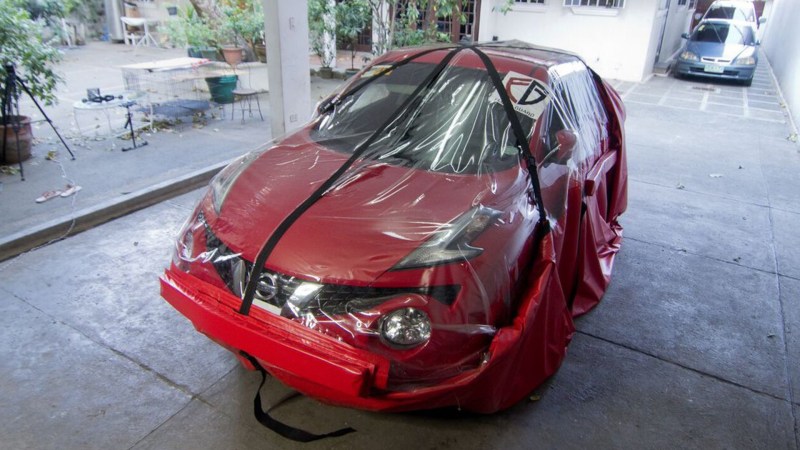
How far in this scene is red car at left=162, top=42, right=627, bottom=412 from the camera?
6.05ft

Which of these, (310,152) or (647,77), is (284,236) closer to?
(310,152)

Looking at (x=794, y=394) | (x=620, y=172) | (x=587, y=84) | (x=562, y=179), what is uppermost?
(x=587, y=84)

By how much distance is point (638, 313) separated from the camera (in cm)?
318

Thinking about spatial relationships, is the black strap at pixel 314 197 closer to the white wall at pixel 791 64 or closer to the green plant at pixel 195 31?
the white wall at pixel 791 64

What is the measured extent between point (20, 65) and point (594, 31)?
11.4 meters

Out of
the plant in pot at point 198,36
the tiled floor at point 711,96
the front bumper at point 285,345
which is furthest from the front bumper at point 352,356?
the plant in pot at point 198,36

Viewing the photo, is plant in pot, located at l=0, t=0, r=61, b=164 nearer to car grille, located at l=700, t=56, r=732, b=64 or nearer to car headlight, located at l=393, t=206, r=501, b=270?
car headlight, located at l=393, t=206, r=501, b=270

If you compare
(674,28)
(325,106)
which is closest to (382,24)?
(325,106)

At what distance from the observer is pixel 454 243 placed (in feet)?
6.45

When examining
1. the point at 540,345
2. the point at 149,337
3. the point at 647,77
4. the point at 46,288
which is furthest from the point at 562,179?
the point at 647,77

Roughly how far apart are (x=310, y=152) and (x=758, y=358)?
272 cm

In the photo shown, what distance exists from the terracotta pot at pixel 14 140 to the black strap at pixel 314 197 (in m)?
4.39

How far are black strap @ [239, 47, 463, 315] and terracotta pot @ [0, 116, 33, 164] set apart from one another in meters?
4.39

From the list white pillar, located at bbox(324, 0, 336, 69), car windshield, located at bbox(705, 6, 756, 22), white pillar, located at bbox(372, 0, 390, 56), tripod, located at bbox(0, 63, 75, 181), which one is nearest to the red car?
tripod, located at bbox(0, 63, 75, 181)
